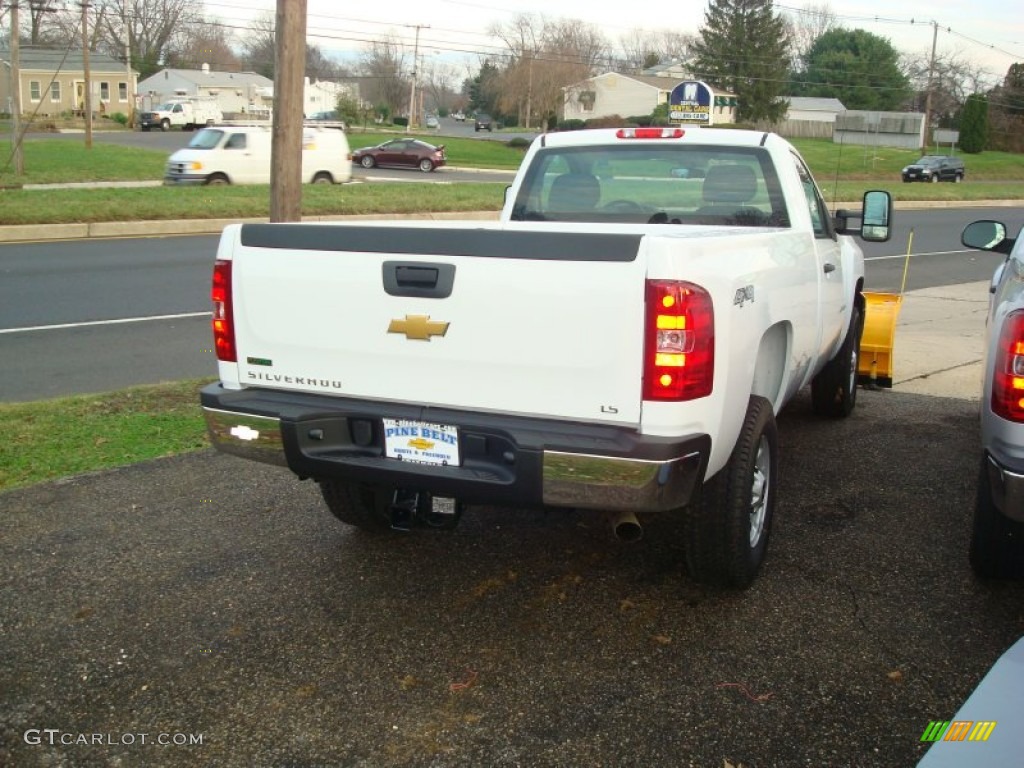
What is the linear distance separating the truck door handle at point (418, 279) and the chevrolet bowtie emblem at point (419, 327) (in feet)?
0.27

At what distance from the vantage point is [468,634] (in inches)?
153

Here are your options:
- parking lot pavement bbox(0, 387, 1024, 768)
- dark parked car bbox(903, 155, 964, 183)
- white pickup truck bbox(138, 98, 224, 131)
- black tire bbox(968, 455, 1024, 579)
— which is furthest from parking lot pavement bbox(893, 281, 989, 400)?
white pickup truck bbox(138, 98, 224, 131)

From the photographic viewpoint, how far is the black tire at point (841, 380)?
266 inches

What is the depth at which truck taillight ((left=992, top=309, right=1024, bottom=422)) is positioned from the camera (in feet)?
11.6

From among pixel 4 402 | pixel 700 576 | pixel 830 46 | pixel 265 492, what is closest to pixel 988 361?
pixel 700 576

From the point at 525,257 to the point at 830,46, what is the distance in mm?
100075

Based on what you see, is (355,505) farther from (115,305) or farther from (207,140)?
(207,140)

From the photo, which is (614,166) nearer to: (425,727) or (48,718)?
(425,727)

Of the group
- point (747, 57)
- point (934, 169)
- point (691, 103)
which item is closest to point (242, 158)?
point (691, 103)

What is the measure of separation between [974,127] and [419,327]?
7242 cm

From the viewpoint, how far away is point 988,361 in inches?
163

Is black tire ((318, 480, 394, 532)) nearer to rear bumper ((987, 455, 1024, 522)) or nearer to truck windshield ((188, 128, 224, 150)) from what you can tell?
rear bumper ((987, 455, 1024, 522))

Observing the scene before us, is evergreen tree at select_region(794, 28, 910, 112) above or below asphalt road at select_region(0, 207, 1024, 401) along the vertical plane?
above

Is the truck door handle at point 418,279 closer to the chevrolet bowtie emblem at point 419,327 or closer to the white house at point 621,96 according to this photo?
the chevrolet bowtie emblem at point 419,327
